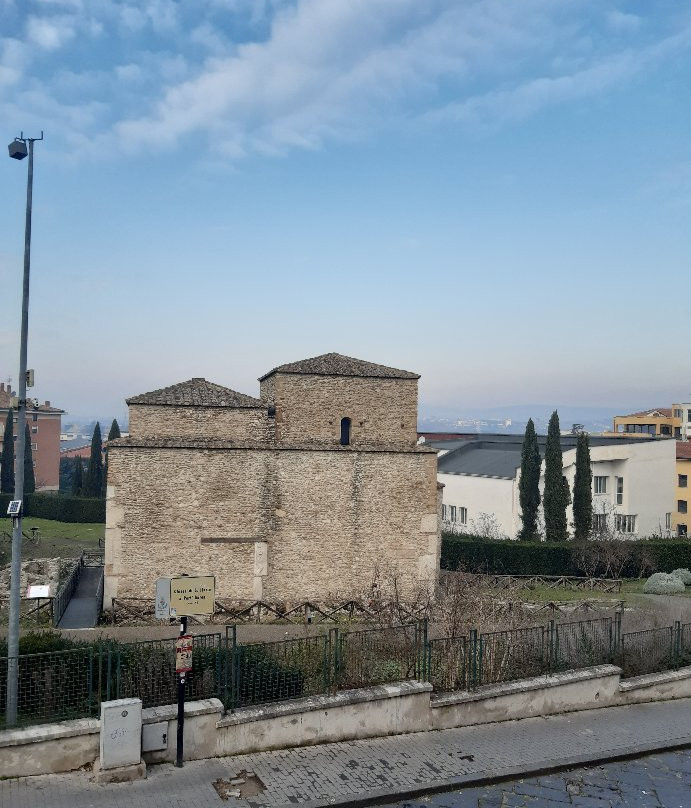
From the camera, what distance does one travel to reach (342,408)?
955 inches

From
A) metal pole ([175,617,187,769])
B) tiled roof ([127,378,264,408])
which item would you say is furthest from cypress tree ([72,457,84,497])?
metal pole ([175,617,187,769])

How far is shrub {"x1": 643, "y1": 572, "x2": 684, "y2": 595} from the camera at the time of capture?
99.2 ft

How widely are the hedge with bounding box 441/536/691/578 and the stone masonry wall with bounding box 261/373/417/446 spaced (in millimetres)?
13692

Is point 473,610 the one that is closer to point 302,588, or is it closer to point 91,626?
point 302,588

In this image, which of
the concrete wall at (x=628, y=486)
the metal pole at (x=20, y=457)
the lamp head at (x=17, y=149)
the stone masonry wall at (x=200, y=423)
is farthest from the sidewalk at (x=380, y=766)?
the concrete wall at (x=628, y=486)

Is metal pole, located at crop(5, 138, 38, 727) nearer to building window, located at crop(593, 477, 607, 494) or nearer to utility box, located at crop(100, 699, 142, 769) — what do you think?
utility box, located at crop(100, 699, 142, 769)

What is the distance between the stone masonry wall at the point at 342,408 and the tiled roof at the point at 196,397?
1101mm

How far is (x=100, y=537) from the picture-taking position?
41.0 metres

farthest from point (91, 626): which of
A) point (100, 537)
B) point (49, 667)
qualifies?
point (100, 537)

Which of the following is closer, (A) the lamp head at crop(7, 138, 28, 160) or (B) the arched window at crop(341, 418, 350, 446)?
(A) the lamp head at crop(7, 138, 28, 160)

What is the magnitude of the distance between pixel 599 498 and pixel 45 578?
1319 inches

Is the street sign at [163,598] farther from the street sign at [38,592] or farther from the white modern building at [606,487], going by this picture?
the white modern building at [606,487]

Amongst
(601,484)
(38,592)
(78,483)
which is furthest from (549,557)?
(78,483)

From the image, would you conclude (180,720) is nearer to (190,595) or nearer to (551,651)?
(190,595)
